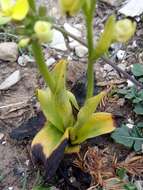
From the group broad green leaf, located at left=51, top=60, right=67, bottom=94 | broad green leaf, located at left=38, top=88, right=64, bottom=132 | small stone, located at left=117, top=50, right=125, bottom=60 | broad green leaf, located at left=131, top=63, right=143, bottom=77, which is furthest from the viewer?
small stone, located at left=117, top=50, right=125, bottom=60

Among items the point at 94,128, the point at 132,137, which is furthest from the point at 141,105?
the point at 94,128

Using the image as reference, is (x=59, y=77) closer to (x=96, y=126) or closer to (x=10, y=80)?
(x=96, y=126)

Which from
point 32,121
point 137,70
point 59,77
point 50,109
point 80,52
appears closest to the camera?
point 59,77

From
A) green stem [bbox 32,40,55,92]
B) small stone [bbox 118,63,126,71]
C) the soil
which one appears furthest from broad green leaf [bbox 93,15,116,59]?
small stone [bbox 118,63,126,71]

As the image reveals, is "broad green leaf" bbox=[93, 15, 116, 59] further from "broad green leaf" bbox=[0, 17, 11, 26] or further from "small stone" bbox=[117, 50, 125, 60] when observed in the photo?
"small stone" bbox=[117, 50, 125, 60]

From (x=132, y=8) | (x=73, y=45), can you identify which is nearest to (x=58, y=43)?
(x=73, y=45)

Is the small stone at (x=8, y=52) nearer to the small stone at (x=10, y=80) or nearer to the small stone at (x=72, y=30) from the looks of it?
the small stone at (x=10, y=80)
